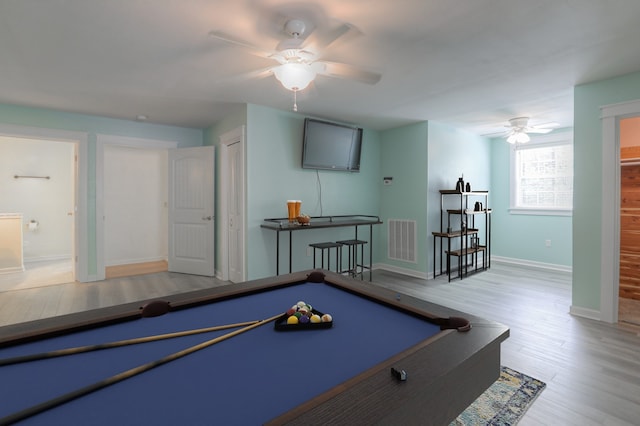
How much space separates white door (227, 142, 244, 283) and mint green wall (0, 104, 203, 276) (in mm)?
1428

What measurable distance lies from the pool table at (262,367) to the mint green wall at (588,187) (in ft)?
9.16

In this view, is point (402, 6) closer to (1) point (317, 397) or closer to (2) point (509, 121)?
(1) point (317, 397)

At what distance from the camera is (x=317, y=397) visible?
747mm

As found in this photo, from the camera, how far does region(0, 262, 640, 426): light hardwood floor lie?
6.00 feet

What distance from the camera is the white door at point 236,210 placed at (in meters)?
4.08

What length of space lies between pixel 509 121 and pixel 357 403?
499 centimetres

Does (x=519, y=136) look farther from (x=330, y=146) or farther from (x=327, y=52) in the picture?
(x=327, y=52)

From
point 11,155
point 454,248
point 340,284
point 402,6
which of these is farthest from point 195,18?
point 11,155

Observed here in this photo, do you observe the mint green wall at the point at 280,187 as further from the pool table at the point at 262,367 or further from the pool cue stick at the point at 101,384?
the pool cue stick at the point at 101,384

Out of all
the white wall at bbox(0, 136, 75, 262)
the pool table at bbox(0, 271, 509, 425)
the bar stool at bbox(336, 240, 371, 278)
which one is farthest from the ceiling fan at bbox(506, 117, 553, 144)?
the white wall at bbox(0, 136, 75, 262)

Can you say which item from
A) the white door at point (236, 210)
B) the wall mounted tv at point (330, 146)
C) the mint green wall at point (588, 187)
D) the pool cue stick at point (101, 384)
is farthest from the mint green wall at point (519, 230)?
the pool cue stick at point (101, 384)

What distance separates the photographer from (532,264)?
17.9 ft

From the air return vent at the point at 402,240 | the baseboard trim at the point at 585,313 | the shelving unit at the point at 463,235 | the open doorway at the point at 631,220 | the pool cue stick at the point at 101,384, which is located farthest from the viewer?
the air return vent at the point at 402,240

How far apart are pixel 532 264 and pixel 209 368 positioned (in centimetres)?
609
